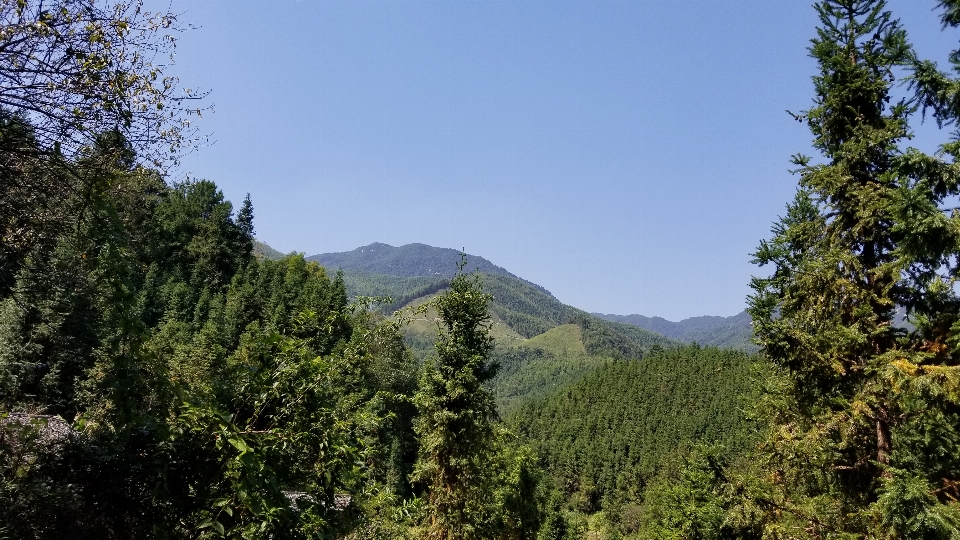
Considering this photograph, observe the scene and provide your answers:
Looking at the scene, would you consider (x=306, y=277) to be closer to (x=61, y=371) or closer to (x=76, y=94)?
(x=61, y=371)

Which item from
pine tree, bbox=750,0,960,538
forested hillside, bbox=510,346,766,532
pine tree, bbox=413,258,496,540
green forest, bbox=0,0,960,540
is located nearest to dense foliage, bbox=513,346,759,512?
forested hillside, bbox=510,346,766,532

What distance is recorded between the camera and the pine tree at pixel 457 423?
43.6 ft

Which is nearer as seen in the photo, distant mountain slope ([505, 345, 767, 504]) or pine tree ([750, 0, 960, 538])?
pine tree ([750, 0, 960, 538])

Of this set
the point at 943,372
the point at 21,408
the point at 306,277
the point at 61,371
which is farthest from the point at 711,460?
the point at 306,277

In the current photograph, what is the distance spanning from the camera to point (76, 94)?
156 inches

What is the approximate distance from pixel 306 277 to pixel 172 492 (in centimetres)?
5984

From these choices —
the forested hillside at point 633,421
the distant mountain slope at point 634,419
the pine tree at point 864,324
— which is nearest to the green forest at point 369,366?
the pine tree at point 864,324

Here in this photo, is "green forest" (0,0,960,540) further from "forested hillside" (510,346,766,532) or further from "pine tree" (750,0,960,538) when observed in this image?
"forested hillside" (510,346,766,532)

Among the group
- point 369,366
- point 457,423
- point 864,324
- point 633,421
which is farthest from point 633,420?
point 369,366

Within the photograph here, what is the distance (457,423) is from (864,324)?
931cm

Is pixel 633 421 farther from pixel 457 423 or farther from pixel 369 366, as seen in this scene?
pixel 369 366

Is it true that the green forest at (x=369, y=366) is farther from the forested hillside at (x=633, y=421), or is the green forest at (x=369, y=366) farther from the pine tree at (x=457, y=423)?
the forested hillside at (x=633, y=421)

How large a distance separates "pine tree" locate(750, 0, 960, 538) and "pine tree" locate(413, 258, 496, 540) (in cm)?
698

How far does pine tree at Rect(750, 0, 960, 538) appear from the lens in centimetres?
641
